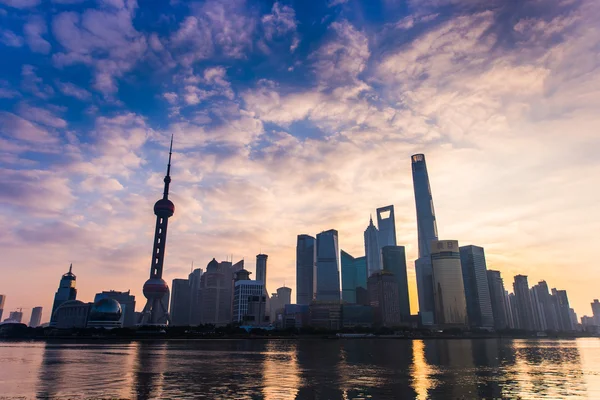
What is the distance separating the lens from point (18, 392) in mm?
53344

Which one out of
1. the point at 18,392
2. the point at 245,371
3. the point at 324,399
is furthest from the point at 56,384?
the point at 324,399

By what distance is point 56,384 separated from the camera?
2354 inches

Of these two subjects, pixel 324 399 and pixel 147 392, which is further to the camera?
pixel 147 392

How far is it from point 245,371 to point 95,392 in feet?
104

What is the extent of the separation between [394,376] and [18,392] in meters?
57.2

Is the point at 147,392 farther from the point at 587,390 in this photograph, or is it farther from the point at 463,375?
the point at 587,390

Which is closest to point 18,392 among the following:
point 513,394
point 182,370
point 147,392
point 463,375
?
point 147,392

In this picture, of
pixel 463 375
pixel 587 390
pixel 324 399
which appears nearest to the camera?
pixel 324 399

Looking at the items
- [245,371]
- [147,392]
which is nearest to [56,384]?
[147,392]

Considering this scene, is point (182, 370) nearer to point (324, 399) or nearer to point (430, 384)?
point (324, 399)

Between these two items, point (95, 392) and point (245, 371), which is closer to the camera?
point (95, 392)

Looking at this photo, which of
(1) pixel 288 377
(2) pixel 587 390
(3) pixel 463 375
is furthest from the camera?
(3) pixel 463 375

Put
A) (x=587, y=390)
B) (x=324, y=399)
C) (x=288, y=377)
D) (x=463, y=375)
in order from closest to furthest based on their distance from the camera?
(x=324, y=399) → (x=587, y=390) → (x=288, y=377) → (x=463, y=375)

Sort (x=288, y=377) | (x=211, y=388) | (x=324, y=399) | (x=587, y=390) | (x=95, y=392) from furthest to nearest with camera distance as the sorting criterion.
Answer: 1. (x=288, y=377)
2. (x=587, y=390)
3. (x=211, y=388)
4. (x=95, y=392)
5. (x=324, y=399)
